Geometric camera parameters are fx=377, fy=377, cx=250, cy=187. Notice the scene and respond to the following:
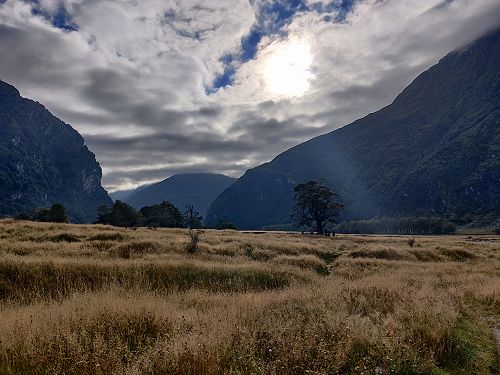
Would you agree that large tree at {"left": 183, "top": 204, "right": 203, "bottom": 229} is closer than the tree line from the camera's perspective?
Yes

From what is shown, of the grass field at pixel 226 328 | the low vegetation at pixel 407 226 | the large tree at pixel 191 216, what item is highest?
the large tree at pixel 191 216

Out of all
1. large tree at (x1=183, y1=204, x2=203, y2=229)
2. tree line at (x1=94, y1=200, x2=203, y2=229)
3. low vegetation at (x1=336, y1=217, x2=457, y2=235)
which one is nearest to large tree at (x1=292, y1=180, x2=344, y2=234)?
large tree at (x1=183, y1=204, x2=203, y2=229)

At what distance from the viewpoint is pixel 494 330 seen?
10.8 m

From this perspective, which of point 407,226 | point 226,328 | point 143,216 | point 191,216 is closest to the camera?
point 226,328

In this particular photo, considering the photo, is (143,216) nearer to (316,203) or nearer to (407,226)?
(316,203)

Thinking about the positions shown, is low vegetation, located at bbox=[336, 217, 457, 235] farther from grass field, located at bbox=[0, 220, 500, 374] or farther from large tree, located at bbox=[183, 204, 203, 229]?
grass field, located at bbox=[0, 220, 500, 374]

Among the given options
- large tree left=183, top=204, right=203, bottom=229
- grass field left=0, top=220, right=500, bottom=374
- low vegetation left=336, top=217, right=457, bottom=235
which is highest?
large tree left=183, top=204, right=203, bottom=229

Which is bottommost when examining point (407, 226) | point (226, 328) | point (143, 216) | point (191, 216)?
point (407, 226)

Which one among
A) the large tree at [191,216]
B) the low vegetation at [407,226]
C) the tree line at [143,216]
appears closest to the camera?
the large tree at [191,216]

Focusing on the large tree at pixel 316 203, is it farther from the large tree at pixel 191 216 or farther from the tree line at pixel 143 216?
the tree line at pixel 143 216

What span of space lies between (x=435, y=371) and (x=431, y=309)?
4.64 m

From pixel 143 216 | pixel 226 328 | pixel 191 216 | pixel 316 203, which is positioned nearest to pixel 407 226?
pixel 316 203

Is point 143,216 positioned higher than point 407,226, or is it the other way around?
point 143,216

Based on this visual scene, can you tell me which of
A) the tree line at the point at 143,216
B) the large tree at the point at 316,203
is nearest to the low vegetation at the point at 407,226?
the large tree at the point at 316,203
